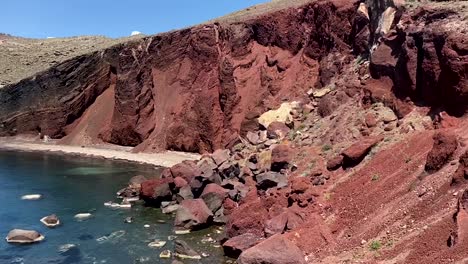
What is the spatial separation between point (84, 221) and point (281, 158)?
1199 cm

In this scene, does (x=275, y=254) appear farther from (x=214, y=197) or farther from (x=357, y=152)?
(x=214, y=197)

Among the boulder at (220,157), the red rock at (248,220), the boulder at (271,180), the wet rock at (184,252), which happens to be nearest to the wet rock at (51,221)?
the wet rock at (184,252)

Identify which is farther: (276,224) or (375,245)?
(276,224)

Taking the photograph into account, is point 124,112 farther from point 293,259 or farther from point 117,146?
point 293,259

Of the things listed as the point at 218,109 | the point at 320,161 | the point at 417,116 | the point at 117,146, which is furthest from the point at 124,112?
the point at 417,116

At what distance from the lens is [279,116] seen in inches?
1540

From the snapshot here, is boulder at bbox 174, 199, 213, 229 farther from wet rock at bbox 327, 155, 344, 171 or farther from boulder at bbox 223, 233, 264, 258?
wet rock at bbox 327, 155, 344, 171

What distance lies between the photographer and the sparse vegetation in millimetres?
17391

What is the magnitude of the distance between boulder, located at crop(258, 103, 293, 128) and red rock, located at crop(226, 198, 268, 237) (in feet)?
42.7

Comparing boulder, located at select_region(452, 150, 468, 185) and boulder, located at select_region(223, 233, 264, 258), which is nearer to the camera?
→ boulder, located at select_region(452, 150, 468, 185)

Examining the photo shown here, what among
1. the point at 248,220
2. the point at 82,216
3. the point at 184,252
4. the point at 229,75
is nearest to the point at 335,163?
the point at 248,220

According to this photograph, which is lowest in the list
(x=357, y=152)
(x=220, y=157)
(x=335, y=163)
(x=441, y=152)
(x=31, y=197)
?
(x=31, y=197)

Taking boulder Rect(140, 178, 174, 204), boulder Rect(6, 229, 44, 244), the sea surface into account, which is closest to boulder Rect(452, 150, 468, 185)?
the sea surface

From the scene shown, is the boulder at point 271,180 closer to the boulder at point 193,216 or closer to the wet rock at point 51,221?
the boulder at point 193,216
